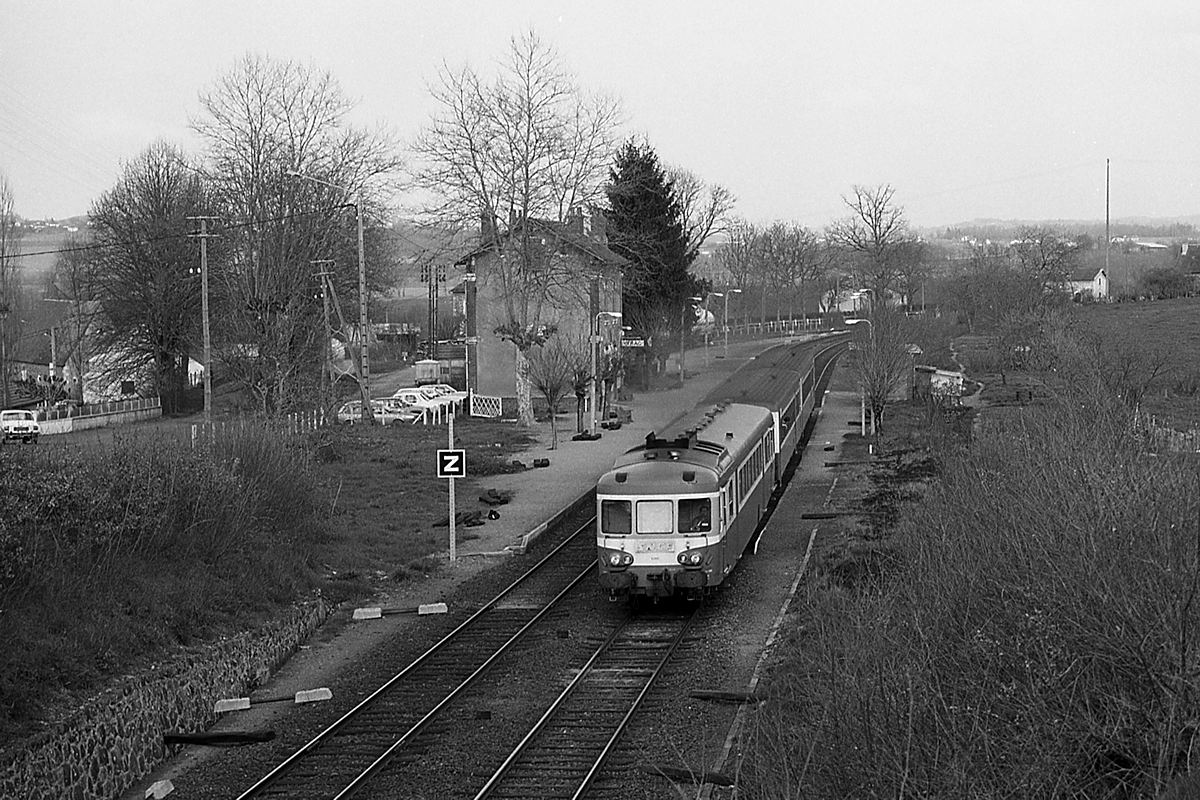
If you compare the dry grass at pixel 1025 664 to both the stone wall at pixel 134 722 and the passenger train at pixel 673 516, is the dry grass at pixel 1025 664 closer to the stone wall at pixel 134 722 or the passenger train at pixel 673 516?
the passenger train at pixel 673 516

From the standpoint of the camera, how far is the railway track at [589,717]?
1305 centimetres

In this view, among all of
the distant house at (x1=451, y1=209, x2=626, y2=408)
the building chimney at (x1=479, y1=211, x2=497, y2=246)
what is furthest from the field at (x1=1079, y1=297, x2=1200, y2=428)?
the building chimney at (x1=479, y1=211, x2=497, y2=246)

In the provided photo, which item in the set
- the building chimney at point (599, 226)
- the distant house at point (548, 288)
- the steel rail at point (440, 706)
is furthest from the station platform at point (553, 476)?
Answer: the building chimney at point (599, 226)

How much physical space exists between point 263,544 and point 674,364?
52286 millimetres

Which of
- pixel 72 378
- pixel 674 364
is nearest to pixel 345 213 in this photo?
pixel 674 364

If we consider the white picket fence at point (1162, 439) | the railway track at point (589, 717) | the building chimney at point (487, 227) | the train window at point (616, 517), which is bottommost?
the railway track at point (589, 717)

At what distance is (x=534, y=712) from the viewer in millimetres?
15469

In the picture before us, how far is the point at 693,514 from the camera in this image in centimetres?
1900

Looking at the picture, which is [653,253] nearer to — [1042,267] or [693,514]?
[1042,267]

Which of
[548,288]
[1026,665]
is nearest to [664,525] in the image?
[1026,665]

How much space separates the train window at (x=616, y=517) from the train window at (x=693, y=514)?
0.77 meters

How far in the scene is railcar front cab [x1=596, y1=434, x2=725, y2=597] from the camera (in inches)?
747

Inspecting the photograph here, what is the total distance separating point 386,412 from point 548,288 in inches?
331

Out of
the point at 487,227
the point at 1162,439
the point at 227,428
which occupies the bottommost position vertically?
the point at 227,428
